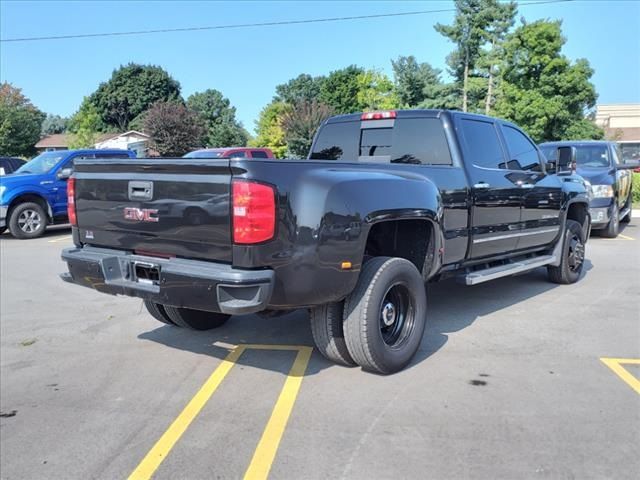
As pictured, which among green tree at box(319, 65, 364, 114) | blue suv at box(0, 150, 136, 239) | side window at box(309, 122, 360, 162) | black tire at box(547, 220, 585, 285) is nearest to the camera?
side window at box(309, 122, 360, 162)

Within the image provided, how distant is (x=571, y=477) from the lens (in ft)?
9.27

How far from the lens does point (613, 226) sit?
1115 cm

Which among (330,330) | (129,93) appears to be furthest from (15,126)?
(330,330)

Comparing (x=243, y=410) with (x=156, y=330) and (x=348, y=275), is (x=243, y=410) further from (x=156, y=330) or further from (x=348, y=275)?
(x=156, y=330)

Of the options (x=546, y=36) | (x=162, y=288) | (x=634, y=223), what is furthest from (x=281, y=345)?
(x=546, y=36)

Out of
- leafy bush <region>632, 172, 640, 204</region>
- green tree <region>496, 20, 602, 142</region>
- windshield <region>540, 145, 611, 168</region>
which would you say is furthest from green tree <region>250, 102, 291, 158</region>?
windshield <region>540, 145, 611, 168</region>

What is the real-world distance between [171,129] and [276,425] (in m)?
43.0

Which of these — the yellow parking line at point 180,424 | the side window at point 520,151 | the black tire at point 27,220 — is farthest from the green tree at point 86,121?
the yellow parking line at point 180,424

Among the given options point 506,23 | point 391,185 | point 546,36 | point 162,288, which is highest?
point 506,23

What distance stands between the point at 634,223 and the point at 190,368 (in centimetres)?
1330

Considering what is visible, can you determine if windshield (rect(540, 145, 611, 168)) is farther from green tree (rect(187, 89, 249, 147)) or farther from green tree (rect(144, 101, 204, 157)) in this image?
green tree (rect(187, 89, 249, 147))

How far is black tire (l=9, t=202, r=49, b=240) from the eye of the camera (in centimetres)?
1198

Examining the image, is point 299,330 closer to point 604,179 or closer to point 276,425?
point 276,425

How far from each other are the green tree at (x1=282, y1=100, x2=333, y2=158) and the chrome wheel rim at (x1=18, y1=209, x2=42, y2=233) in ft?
115
